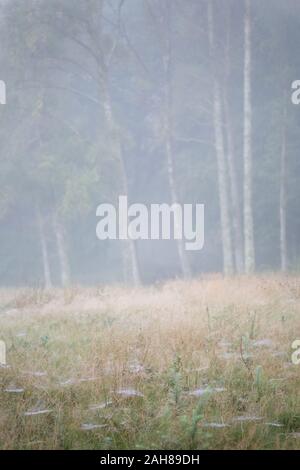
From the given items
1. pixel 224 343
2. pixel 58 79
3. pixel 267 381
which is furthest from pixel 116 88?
pixel 267 381

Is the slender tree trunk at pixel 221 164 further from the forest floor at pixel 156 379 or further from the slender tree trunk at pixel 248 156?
the forest floor at pixel 156 379

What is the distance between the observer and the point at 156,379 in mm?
5586

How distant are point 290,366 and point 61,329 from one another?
406 cm

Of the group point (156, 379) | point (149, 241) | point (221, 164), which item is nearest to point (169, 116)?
point (221, 164)

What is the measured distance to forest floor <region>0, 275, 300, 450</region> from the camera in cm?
432

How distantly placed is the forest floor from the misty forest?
0.03m

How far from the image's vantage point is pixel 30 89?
18.7 m

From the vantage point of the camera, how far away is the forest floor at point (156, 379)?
170 inches

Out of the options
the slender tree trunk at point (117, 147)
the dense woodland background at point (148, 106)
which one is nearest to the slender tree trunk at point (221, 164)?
the dense woodland background at point (148, 106)

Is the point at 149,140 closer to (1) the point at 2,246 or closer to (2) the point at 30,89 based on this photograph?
(2) the point at 30,89

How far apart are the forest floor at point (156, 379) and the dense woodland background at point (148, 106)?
27.5 ft

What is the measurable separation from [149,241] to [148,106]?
1042 cm

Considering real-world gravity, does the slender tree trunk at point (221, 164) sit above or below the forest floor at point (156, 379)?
above

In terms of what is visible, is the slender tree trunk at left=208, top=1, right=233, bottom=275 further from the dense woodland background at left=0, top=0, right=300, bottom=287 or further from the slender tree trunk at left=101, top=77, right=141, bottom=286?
the slender tree trunk at left=101, top=77, right=141, bottom=286
